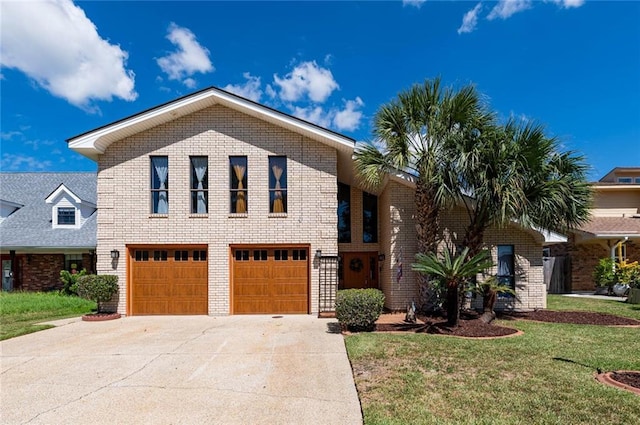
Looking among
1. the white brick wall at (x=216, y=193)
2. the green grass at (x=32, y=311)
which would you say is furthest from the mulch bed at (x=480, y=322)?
the green grass at (x=32, y=311)

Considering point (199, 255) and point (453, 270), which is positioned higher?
point (199, 255)

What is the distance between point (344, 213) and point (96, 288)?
887cm

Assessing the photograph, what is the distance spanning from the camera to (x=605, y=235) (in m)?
16.6

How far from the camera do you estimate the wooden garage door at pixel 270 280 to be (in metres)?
12.2

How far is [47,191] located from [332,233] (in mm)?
19050

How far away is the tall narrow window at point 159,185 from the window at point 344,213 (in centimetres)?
649

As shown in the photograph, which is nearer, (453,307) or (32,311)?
(453,307)

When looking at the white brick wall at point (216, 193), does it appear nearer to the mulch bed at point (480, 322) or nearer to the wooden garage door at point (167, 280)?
the wooden garage door at point (167, 280)

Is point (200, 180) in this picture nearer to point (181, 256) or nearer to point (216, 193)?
point (216, 193)

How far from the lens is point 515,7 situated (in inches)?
460

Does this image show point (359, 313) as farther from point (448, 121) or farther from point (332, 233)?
point (448, 121)

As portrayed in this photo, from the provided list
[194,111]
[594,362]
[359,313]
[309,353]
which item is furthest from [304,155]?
[594,362]

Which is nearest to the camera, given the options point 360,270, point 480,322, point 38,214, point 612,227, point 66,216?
point 480,322

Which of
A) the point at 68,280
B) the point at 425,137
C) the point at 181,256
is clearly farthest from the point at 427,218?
the point at 68,280
